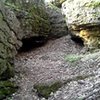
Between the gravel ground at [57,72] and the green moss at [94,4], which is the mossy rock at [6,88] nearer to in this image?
the gravel ground at [57,72]

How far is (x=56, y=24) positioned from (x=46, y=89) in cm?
749

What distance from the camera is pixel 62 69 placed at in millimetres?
9312

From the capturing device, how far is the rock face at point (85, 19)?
34.6ft

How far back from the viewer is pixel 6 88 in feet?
25.3

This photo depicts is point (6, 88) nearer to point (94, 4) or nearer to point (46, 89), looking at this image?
point (46, 89)

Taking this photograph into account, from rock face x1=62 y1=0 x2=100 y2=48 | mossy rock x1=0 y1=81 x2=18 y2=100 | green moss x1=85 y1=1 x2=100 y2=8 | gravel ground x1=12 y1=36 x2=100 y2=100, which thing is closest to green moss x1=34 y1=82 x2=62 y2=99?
gravel ground x1=12 y1=36 x2=100 y2=100

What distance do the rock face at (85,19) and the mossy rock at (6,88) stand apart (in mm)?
4202

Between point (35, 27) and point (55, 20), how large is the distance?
7.54 ft

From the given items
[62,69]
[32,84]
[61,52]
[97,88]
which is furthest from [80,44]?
[97,88]

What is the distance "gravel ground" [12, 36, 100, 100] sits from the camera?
279 inches

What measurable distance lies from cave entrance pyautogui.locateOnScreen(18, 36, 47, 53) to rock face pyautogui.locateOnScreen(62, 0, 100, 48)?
7.45 feet

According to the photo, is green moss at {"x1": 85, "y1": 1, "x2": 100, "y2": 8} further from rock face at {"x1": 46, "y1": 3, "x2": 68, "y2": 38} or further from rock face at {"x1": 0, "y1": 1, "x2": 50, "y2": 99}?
rock face at {"x1": 46, "y1": 3, "x2": 68, "y2": 38}

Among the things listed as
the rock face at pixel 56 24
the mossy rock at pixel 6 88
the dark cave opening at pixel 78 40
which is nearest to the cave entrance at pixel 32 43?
the rock face at pixel 56 24

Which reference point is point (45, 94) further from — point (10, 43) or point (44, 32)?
point (44, 32)
